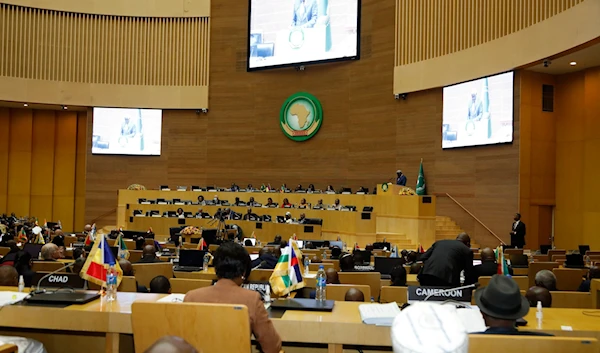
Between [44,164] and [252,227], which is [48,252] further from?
[44,164]

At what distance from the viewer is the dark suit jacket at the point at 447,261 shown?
19.1 ft

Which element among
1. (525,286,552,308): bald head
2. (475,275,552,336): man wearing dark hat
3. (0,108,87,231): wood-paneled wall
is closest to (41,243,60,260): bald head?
(525,286,552,308): bald head

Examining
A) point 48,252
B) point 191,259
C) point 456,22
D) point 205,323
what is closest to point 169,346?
point 205,323

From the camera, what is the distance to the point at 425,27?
1878cm

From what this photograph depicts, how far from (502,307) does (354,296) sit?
2.16m

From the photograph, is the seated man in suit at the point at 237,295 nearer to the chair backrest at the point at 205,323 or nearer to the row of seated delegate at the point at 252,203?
the chair backrest at the point at 205,323

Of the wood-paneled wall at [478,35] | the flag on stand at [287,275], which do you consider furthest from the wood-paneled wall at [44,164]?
the flag on stand at [287,275]

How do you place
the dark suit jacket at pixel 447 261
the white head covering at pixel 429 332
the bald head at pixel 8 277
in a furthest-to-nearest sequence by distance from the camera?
the dark suit jacket at pixel 447 261
the bald head at pixel 8 277
the white head covering at pixel 429 332

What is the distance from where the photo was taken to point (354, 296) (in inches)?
194

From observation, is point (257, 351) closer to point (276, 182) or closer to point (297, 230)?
point (297, 230)

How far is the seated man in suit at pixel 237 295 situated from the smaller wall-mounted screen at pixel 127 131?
20.6 m

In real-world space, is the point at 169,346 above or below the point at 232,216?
above

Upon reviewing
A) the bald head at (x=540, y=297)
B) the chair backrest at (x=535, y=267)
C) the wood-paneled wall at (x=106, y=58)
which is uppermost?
the wood-paneled wall at (x=106, y=58)

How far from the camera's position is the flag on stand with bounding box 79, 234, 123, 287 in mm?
4523
